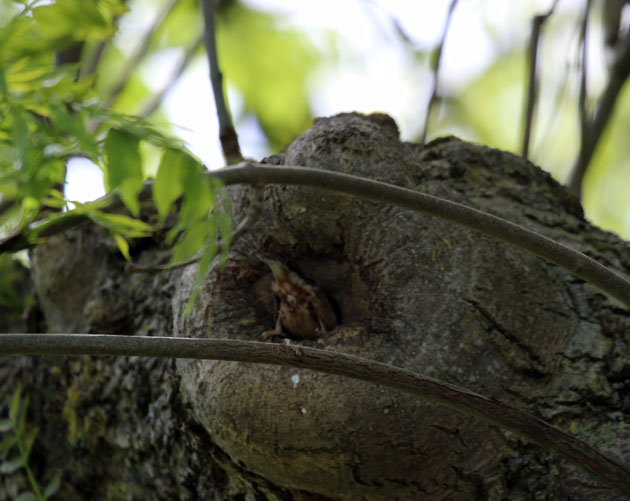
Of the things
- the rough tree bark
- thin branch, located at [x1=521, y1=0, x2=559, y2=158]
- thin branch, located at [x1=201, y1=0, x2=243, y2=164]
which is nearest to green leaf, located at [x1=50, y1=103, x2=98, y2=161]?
the rough tree bark

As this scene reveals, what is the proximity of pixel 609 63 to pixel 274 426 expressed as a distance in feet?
4.84

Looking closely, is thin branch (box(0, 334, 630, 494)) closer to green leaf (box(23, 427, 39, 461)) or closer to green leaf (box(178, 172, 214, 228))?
green leaf (box(178, 172, 214, 228))

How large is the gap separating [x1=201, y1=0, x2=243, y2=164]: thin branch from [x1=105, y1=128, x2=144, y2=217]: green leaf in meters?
0.64

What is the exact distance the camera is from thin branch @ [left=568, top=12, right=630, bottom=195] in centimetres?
180

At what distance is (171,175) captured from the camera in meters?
0.59

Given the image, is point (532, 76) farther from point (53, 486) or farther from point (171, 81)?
point (53, 486)

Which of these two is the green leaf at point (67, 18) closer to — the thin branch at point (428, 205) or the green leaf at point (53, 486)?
the thin branch at point (428, 205)

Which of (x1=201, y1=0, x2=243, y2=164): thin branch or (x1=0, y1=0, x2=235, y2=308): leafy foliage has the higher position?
(x1=201, y1=0, x2=243, y2=164): thin branch

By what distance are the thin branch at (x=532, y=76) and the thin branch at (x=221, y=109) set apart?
820 millimetres

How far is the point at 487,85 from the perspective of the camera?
9.52 feet

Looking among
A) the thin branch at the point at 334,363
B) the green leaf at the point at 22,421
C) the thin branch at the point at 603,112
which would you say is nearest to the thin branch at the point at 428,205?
the thin branch at the point at 334,363

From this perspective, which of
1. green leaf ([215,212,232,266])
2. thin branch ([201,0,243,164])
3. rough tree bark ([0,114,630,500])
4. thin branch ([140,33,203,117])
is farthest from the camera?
thin branch ([140,33,203,117])

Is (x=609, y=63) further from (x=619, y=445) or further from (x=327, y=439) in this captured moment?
(x=327, y=439)

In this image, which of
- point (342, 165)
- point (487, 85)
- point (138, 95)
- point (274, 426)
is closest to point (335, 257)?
point (342, 165)
